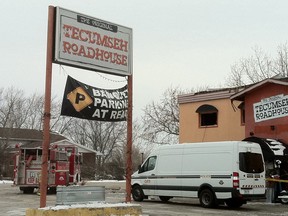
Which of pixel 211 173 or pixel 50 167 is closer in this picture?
pixel 211 173

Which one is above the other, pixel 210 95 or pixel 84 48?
pixel 210 95

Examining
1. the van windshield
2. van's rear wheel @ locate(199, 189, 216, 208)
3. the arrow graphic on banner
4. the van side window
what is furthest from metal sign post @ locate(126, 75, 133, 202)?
the van side window

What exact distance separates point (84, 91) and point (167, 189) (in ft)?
30.6

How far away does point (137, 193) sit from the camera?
818 inches

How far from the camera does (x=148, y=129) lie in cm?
5125

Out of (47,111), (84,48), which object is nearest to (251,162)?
(84,48)

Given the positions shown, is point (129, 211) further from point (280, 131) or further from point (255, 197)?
point (280, 131)

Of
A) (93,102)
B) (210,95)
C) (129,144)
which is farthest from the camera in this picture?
(210,95)

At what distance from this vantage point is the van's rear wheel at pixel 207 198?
57.6 feet

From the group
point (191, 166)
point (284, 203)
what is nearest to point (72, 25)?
point (191, 166)

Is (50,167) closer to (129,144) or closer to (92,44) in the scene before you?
(129,144)

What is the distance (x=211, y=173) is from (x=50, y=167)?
10.6 m

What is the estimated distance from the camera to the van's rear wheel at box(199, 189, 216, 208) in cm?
1756

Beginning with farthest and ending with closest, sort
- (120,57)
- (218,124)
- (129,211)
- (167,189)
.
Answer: (218,124), (167,189), (120,57), (129,211)
